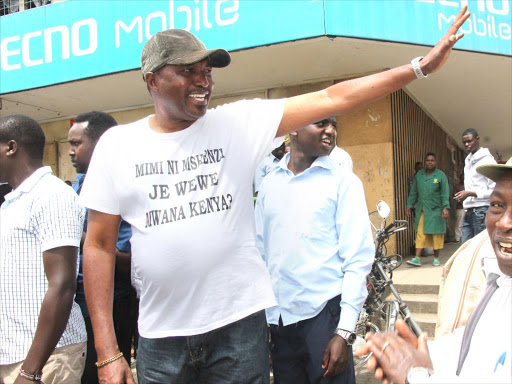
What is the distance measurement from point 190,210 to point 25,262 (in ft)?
2.91

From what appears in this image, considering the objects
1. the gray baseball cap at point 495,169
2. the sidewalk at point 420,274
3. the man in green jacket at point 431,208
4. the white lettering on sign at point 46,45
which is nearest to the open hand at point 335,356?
the gray baseball cap at point 495,169

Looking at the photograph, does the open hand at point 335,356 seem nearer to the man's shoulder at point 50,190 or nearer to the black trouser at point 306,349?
the black trouser at point 306,349

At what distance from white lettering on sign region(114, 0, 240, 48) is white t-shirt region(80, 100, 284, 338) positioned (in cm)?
524

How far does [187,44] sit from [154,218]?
2.26ft

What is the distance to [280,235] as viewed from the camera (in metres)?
2.63

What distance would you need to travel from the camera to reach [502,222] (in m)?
1.54

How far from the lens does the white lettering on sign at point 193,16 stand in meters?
6.77

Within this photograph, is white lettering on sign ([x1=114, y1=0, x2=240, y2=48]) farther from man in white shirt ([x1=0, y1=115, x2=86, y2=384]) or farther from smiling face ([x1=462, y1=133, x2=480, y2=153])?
man in white shirt ([x1=0, y1=115, x2=86, y2=384])

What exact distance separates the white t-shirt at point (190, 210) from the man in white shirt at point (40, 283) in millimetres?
327

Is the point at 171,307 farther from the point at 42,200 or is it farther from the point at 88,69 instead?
the point at 88,69

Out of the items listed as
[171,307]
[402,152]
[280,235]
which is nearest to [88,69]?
[402,152]

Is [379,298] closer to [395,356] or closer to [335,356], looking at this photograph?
[335,356]

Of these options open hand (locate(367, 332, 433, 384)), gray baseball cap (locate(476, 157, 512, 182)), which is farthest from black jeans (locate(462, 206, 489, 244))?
open hand (locate(367, 332, 433, 384))

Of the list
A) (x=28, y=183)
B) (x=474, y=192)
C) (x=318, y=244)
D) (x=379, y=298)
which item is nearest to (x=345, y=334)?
(x=318, y=244)
